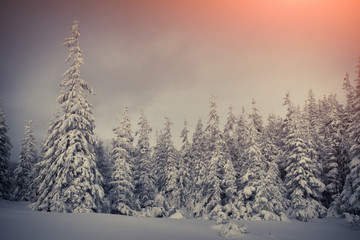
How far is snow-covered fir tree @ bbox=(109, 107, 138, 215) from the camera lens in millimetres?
28562

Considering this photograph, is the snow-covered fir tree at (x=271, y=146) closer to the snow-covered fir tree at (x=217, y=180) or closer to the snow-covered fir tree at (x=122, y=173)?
the snow-covered fir tree at (x=217, y=180)

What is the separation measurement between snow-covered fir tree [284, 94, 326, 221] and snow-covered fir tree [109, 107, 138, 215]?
66.7 feet

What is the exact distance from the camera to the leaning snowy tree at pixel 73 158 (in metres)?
19.5

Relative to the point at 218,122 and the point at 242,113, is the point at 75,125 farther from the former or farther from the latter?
the point at 242,113

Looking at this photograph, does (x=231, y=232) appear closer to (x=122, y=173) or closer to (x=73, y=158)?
(x=73, y=158)

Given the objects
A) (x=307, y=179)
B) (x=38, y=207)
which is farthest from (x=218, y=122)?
(x=38, y=207)

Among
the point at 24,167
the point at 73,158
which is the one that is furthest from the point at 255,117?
the point at 24,167

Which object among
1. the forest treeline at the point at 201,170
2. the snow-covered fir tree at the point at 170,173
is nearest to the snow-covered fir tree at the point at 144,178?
the forest treeline at the point at 201,170

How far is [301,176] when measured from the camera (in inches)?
1193

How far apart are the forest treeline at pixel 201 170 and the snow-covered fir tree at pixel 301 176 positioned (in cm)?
12

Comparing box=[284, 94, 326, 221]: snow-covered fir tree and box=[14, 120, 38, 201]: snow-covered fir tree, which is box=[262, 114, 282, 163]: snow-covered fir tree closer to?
box=[284, 94, 326, 221]: snow-covered fir tree

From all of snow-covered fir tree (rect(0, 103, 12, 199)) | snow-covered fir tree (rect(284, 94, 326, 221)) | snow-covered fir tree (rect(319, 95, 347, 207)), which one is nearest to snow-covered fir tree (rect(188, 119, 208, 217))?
snow-covered fir tree (rect(284, 94, 326, 221))

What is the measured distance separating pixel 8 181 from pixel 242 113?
37793 millimetres

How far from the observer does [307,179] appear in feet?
101
